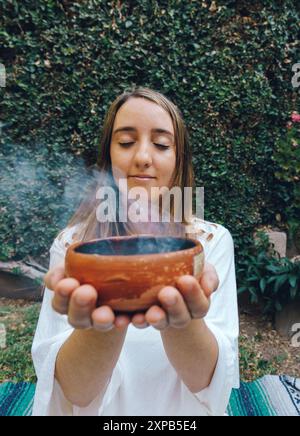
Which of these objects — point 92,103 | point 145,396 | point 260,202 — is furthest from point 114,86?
point 145,396

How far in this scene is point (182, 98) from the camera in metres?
3.55

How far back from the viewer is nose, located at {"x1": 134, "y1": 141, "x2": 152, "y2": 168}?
1.39 metres

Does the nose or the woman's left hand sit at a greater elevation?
A: the nose

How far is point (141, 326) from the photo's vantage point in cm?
86

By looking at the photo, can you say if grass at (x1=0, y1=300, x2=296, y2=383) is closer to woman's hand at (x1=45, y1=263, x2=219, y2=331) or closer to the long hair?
the long hair

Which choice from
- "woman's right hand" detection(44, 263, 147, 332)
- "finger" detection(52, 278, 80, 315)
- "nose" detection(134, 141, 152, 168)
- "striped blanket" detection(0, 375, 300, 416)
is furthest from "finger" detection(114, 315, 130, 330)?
"striped blanket" detection(0, 375, 300, 416)

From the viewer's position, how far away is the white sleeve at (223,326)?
1.15 m

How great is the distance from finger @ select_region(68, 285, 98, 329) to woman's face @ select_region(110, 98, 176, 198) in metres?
0.69

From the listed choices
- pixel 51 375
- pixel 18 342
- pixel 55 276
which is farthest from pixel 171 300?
pixel 18 342

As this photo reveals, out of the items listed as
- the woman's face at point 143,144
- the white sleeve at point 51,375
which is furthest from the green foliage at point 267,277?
the white sleeve at point 51,375

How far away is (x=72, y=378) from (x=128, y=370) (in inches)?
13.4

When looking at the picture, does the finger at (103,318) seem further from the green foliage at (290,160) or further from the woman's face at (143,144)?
the green foliage at (290,160)

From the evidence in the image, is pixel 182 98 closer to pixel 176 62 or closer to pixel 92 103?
pixel 176 62

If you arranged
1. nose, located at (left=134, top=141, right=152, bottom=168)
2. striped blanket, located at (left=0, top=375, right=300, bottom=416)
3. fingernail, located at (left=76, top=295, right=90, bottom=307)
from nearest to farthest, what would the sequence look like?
fingernail, located at (left=76, top=295, right=90, bottom=307) < nose, located at (left=134, top=141, right=152, bottom=168) < striped blanket, located at (left=0, top=375, right=300, bottom=416)
